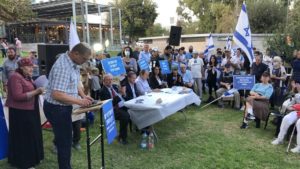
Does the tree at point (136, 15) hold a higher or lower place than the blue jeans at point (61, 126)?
higher

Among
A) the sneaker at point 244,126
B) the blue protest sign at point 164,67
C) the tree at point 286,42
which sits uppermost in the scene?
the tree at point 286,42

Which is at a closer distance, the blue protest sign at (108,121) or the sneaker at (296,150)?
the blue protest sign at (108,121)

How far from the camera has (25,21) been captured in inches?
1139

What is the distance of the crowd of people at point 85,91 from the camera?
10.9ft

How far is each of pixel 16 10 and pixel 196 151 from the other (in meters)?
27.2

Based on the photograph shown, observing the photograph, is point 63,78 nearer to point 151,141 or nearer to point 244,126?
point 151,141

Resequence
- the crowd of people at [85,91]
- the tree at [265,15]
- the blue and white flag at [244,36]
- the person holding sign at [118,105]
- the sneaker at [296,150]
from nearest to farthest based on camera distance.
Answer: the crowd of people at [85,91] < the sneaker at [296,150] < the person holding sign at [118,105] < the blue and white flag at [244,36] < the tree at [265,15]

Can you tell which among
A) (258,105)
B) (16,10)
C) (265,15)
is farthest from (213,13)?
(258,105)

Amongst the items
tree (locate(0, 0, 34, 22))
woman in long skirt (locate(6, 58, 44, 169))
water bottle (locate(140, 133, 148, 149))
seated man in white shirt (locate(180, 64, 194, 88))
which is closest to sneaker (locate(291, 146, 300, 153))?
water bottle (locate(140, 133, 148, 149))

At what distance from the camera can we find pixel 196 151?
5.40 metres

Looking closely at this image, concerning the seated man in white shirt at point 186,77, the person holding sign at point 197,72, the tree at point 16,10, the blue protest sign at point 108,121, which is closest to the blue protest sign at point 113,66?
the seated man in white shirt at point 186,77

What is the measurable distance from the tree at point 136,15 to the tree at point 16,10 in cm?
1321

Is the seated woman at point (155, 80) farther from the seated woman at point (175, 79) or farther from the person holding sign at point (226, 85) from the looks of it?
the person holding sign at point (226, 85)

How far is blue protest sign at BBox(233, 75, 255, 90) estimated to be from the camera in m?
8.38
